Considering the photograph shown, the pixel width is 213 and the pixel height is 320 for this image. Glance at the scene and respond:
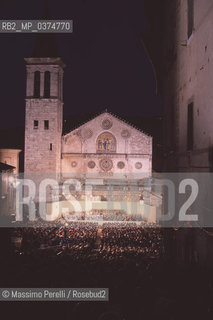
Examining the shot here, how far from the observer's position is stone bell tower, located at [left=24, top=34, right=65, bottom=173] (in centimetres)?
4466

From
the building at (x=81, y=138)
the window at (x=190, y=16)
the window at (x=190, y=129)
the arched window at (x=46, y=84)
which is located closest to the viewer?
the window at (x=190, y=16)

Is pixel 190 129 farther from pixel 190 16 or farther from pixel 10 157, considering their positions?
pixel 10 157

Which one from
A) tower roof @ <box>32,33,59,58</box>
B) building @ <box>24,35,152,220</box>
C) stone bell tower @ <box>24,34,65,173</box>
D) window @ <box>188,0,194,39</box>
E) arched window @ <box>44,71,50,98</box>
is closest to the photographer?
window @ <box>188,0,194,39</box>

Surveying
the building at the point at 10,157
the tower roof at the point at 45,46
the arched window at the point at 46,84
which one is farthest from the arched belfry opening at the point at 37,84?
the building at the point at 10,157

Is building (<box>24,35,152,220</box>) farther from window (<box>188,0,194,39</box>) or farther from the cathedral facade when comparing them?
window (<box>188,0,194,39</box>)

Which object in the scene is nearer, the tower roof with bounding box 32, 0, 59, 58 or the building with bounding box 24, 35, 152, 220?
the building with bounding box 24, 35, 152, 220

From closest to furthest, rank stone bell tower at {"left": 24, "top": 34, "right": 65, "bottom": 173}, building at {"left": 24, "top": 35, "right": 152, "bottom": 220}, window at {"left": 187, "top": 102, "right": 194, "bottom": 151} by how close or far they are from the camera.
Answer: window at {"left": 187, "top": 102, "right": 194, "bottom": 151} < stone bell tower at {"left": 24, "top": 34, "right": 65, "bottom": 173} < building at {"left": 24, "top": 35, "right": 152, "bottom": 220}

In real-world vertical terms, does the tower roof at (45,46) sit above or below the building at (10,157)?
above

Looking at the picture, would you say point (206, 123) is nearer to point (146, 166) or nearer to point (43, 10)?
point (146, 166)

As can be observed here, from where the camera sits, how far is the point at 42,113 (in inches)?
1779

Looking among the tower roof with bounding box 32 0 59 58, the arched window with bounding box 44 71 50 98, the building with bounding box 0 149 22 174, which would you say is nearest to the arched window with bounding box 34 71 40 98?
the arched window with bounding box 44 71 50 98

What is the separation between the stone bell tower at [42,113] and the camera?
44.7m

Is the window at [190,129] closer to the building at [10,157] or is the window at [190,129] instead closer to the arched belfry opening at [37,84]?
the arched belfry opening at [37,84]

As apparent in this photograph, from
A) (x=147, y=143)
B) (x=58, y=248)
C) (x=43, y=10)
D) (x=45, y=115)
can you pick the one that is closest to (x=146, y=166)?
(x=147, y=143)
